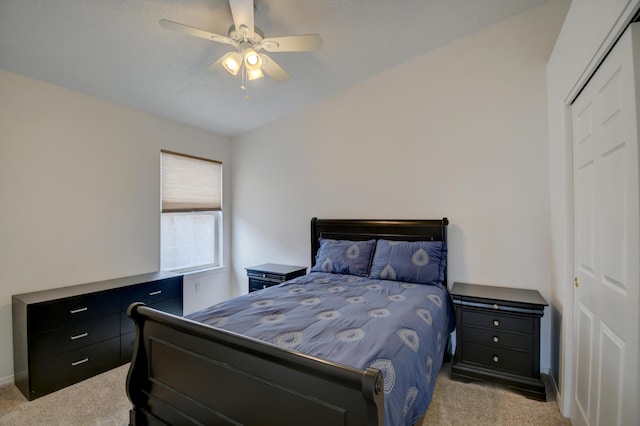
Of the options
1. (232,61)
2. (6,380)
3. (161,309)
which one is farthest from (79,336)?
(232,61)

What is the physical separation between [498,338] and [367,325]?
134cm

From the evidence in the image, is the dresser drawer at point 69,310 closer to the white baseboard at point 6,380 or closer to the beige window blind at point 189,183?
the white baseboard at point 6,380

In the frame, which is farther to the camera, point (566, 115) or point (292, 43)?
point (566, 115)

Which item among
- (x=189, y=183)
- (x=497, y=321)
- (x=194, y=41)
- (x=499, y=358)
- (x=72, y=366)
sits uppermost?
(x=194, y=41)

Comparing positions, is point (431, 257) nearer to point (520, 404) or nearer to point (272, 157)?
point (520, 404)

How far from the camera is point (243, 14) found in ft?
5.76

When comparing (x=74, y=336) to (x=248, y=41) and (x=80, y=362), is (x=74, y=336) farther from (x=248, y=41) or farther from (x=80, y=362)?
(x=248, y=41)

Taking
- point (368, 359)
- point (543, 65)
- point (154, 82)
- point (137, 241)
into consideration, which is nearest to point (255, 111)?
point (154, 82)

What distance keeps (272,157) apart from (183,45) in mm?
1884

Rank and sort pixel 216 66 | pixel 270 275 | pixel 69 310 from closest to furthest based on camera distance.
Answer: pixel 216 66 → pixel 69 310 → pixel 270 275

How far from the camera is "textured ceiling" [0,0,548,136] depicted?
6.67 ft

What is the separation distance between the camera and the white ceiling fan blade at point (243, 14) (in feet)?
5.50

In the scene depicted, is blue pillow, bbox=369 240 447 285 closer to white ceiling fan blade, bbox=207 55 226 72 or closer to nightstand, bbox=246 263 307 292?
nightstand, bbox=246 263 307 292

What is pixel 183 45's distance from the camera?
94.3 inches
